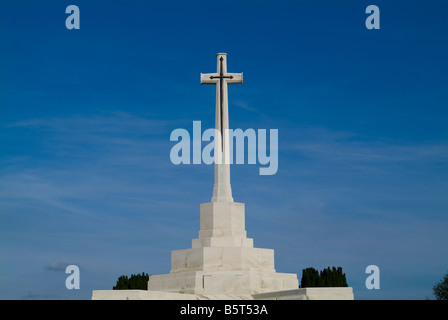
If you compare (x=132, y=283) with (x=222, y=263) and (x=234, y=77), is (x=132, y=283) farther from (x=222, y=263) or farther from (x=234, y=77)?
(x=234, y=77)

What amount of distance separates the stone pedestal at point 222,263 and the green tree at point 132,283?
3.40m

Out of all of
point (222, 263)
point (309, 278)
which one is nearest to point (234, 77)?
point (222, 263)

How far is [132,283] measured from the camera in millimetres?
29281

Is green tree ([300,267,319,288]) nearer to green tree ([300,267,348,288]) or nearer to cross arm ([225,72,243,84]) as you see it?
green tree ([300,267,348,288])

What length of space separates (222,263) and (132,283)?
6748mm

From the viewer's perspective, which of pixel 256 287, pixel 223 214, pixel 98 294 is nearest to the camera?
pixel 98 294

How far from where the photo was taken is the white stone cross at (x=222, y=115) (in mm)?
26484

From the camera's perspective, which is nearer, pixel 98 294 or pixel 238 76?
pixel 98 294

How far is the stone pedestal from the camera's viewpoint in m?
23.6
